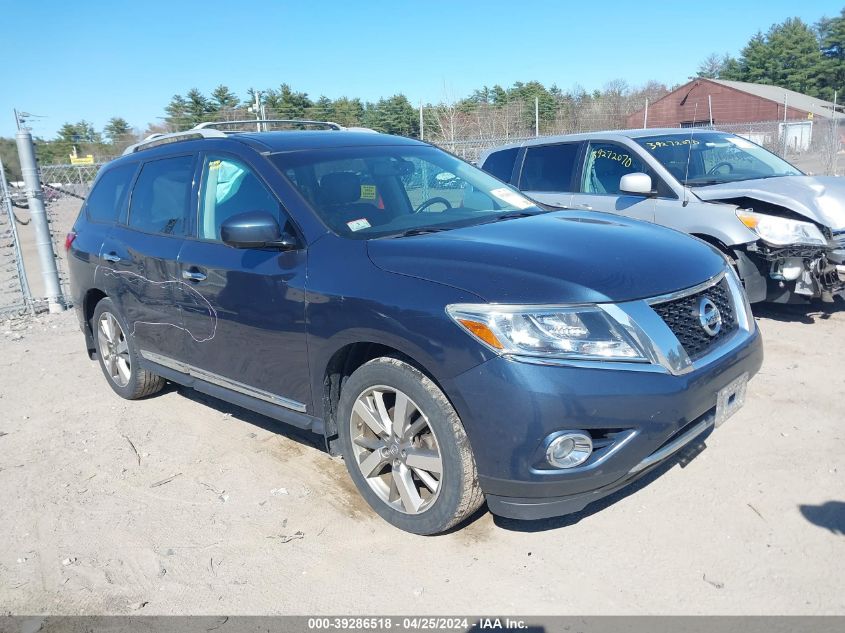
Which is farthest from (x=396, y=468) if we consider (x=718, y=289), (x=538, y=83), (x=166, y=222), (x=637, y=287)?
(x=538, y=83)

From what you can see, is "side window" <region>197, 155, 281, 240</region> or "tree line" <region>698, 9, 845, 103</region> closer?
"side window" <region>197, 155, 281, 240</region>

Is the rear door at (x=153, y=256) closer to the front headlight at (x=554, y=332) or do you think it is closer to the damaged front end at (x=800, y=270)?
the front headlight at (x=554, y=332)

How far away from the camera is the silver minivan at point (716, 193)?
571cm

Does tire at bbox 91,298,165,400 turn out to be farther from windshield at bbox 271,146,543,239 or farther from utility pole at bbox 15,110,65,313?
utility pole at bbox 15,110,65,313

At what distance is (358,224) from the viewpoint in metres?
3.57

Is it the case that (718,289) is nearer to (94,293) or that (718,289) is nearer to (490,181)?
(490,181)

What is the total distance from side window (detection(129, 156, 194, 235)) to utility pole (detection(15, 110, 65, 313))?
4.55 m

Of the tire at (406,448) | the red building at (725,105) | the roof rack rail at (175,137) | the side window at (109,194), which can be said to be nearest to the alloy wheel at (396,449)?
the tire at (406,448)

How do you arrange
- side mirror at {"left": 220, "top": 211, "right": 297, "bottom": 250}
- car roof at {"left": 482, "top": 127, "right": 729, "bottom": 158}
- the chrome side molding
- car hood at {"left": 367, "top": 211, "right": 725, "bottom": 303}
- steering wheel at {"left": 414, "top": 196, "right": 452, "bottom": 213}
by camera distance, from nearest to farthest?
car hood at {"left": 367, "top": 211, "right": 725, "bottom": 303}, side mirror at {"left": 220, "top": 211, "right": 297, "bottom": 250}, the chrome side molding, steering wheel at {"left": 414, "top": 196, "right": 452, "bottom": 213}, car roof at {"left": 482, "top": 127, "right": 729, "bottom": 158}

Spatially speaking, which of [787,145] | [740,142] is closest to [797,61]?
Result: [787,145]

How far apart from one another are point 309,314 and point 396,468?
87 centimetres

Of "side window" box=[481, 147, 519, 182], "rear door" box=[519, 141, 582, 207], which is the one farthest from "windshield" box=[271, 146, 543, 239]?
"side window" box=[481, 147, 519, 182]

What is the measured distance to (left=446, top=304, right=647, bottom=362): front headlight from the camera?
2697 millimetres

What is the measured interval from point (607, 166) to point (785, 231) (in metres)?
1.89
